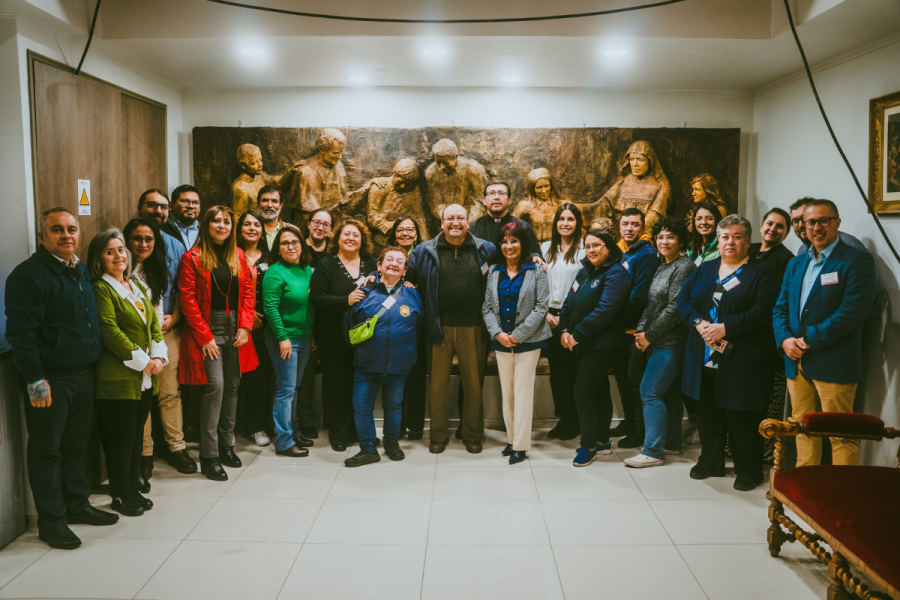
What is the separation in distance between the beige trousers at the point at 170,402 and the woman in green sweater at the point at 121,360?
39 centimetres

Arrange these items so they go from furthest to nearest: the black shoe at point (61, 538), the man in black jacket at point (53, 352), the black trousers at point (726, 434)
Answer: the black trousers at point (726, 434)
the black shoe at point (61, 538)
the man in black jacket at point (53, 352)

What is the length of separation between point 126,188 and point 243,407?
183cm

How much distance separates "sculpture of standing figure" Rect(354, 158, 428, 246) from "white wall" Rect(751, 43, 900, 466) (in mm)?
2953

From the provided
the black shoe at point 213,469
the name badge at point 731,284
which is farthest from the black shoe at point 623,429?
the black shoe at point 213,469

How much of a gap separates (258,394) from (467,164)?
2516 mm

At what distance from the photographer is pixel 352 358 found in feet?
13.4

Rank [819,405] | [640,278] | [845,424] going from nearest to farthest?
[845,424], [819,405], [640,278]

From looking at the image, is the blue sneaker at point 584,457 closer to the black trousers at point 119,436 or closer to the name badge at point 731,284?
the name badge at point 731,284

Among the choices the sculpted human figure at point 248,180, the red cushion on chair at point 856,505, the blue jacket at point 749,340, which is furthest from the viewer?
the sculpted human figure at point 248,180

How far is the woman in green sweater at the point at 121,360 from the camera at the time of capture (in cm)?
296

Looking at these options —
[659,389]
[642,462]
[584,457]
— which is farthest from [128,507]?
[659,389]

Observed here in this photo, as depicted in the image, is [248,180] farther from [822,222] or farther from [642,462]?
[822,222]

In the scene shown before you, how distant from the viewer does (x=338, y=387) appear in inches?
160

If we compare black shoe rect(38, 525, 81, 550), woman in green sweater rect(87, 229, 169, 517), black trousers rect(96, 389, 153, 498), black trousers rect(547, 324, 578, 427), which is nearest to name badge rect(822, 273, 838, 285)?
black trousers rect(547, 324, 578, 427)
